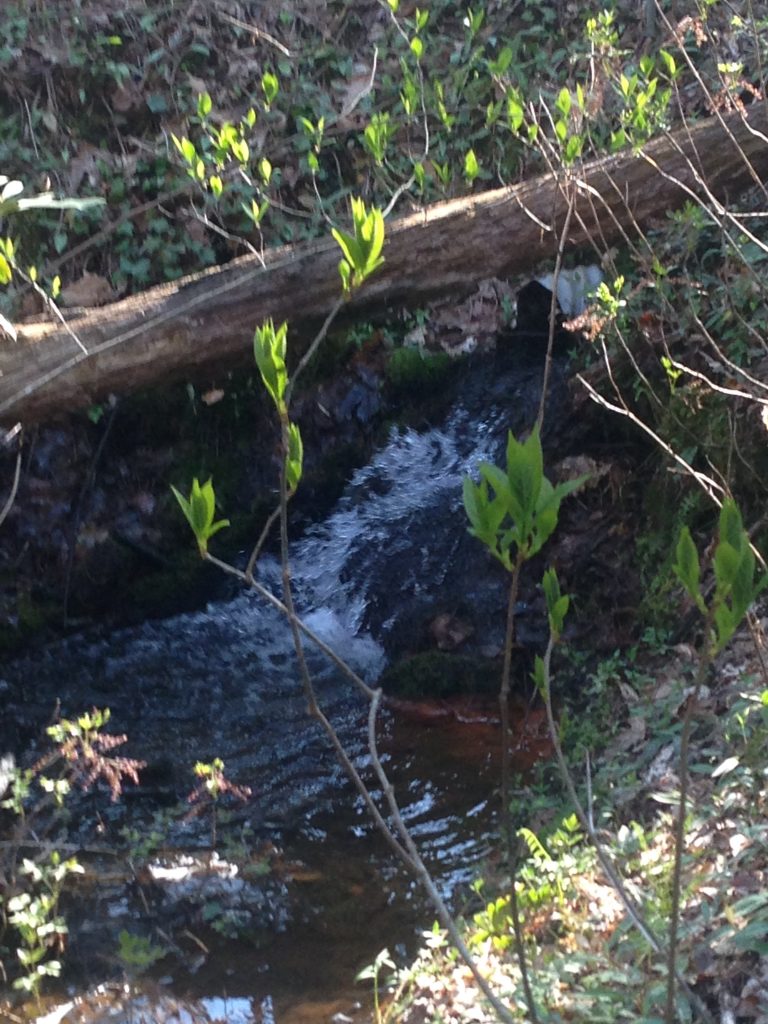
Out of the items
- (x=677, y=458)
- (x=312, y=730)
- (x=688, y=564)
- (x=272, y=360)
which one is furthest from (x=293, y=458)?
(x=312, y=730)

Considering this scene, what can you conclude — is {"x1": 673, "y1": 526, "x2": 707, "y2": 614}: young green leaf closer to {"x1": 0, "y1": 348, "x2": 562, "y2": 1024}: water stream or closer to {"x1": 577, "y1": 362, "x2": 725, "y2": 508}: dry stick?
{"x1": 577, "y1": 362, "x2": 725, "y2": 508}: dry stick

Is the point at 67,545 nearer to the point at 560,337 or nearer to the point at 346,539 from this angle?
the point at 346,539

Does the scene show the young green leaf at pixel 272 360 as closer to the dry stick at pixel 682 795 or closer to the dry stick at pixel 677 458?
the dry stick at pixel 682 795

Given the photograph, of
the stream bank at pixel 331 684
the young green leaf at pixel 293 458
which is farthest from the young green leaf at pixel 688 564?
the stream bank at pixel 331 684

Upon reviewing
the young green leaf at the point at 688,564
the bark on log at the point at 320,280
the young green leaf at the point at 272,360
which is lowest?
the bark on log at the point at 320,280

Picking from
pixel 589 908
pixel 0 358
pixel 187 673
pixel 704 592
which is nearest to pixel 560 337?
pixel 704 592

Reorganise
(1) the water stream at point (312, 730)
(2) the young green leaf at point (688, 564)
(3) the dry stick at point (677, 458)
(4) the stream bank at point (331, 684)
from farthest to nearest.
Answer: (4) the stream bank at point (331, 684) < (1) the water stream at point (312, 730) < (3) the dry stick at point (677, 458) < (2) the young green leaf at point (688, 564)

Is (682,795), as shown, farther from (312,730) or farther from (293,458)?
(312,730)

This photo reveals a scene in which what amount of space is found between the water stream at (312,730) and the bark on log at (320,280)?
116 cm

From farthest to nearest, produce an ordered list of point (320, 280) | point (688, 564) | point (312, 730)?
point (312, 730)
point (320, 280)
point (688, 564)

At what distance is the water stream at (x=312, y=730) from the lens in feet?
10.1

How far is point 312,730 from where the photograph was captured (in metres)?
4.33

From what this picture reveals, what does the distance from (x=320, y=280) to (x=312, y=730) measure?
199 centimetres

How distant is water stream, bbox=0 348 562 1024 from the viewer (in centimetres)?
307
